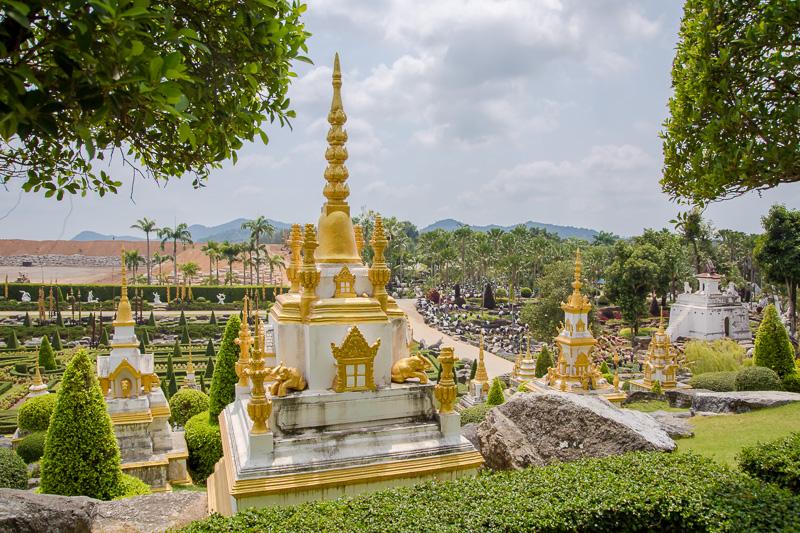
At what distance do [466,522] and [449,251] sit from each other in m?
65.7

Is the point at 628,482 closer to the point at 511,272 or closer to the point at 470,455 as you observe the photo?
the point at 470,455

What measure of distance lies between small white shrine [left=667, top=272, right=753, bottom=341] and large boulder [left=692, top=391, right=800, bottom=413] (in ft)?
90.3

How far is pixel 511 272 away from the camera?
6788 centimetres

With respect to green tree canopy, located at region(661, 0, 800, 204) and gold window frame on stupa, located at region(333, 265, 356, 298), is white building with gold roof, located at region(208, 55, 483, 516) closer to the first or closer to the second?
gold window frame on stupa, located at region(333, 265, 356, 298)

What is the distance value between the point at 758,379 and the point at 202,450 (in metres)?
18.8

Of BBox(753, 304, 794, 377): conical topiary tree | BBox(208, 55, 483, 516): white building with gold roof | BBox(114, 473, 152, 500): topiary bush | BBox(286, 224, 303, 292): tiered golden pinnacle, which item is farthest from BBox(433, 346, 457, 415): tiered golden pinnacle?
BBox(753, 304, 794, 377): conical topiary tree

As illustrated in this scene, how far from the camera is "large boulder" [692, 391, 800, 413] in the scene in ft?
51.9

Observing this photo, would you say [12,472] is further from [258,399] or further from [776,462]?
[776,462]

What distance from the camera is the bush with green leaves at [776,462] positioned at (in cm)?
739

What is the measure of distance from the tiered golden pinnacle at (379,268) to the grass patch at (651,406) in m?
13.2

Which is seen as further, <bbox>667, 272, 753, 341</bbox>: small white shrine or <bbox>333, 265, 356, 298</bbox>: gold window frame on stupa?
<bbox>667, 272, 753, 341</bbox>: small white shrine

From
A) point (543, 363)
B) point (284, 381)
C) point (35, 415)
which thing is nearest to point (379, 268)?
point (284, 381)

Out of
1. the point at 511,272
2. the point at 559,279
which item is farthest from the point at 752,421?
the point at 511,272

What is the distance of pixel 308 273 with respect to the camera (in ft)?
28.3
